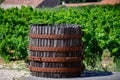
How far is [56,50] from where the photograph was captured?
24.6 feet

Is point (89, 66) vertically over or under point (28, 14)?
under

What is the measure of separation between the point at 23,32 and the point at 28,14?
3.75 m

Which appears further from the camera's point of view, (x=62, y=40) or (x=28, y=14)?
(x=28, y=14)

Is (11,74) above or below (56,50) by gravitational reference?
below

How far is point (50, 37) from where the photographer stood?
748 cm

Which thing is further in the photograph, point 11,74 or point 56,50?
point 11,74

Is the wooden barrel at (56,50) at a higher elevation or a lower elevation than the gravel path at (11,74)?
higher

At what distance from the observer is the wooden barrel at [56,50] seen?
24.6 feet

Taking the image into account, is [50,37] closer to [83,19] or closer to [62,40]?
[62,40]

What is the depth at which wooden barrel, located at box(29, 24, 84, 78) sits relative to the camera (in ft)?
24.6

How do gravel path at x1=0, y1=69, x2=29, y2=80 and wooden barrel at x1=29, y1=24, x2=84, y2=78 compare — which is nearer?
wooden barrel at x1=29, y1=24, x2=84, y2=78

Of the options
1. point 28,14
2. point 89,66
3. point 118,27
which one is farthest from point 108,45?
point 28,14

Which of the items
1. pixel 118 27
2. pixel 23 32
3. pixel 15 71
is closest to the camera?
pixel 15 71

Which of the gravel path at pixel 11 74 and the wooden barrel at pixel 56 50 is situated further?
the gravel path at pixel 11 74
